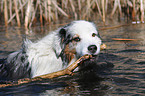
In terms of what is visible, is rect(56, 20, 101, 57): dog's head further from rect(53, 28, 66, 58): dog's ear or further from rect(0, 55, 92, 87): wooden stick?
rect(0, 55, 92, 87): wooden stick

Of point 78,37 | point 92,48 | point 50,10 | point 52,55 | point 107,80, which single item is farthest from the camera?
point 50,10

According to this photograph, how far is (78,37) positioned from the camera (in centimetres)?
417

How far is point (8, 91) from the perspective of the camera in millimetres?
3502

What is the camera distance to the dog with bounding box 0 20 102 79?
166 inches

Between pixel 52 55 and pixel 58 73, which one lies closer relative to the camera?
pixel 58 73

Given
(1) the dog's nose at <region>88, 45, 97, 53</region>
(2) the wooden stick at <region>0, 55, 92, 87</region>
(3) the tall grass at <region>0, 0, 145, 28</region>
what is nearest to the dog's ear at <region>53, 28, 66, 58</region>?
(2) the wooden stick at <region>0, 55, 92, 87</region>

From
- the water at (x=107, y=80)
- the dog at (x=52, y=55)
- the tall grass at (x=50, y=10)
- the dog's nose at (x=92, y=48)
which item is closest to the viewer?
the water at (x=107, y=80)

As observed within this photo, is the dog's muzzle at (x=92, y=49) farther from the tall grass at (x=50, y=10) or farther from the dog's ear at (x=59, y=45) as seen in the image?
the tall grass at (x=50, y=10)

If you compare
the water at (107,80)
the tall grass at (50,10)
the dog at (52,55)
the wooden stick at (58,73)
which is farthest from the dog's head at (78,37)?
the tall grass at (50,10)

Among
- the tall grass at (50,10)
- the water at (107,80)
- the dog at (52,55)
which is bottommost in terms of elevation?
the water at (107,80)

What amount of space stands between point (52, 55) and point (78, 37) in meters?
0.57

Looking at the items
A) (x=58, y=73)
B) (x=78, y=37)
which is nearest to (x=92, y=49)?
(x=78, y=37)

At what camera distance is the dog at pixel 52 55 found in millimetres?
4207

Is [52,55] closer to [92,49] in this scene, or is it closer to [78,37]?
[78,37]
